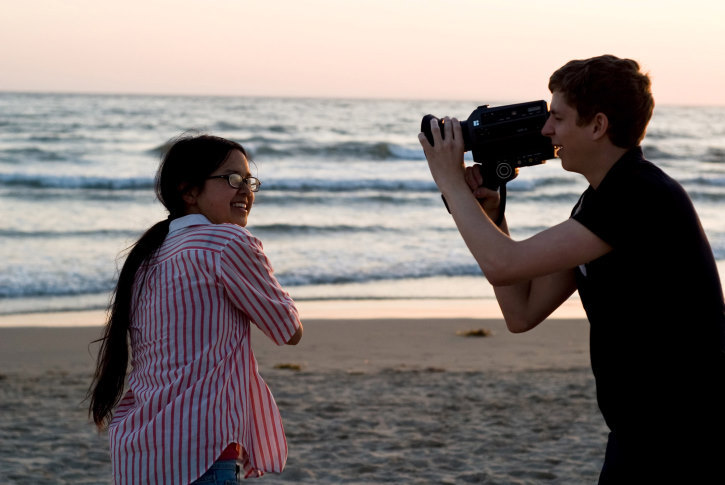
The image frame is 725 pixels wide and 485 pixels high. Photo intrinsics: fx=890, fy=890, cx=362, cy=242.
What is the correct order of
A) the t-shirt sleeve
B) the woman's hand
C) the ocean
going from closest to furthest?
the t-shirt sleeve
the woman's hand
the ocean

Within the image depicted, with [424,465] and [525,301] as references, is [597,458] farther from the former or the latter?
[525,301]

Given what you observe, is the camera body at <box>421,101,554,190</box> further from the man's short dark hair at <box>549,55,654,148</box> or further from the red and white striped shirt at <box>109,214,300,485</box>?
the red and white striped shirt at <box>109,214,300,485</box>

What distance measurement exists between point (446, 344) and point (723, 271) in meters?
5.97

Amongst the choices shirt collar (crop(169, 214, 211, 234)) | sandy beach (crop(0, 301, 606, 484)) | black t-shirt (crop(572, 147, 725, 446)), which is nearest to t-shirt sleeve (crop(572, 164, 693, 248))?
black t-shirt (crop(572, 147, 725, 446))

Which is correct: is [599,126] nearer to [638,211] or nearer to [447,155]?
[638,211]

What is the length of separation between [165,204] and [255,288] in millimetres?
385

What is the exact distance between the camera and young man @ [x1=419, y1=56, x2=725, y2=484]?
2041 millimetres

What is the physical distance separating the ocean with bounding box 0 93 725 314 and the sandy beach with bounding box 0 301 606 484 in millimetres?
1168

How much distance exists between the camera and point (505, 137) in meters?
2.33

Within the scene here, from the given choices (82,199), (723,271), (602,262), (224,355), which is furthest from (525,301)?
(82,199)

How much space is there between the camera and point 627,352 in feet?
6.87

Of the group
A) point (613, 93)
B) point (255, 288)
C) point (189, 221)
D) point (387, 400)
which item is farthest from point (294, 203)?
point (613, 93)

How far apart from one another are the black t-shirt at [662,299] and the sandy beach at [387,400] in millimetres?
2737

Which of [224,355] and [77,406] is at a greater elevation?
[224,355]
